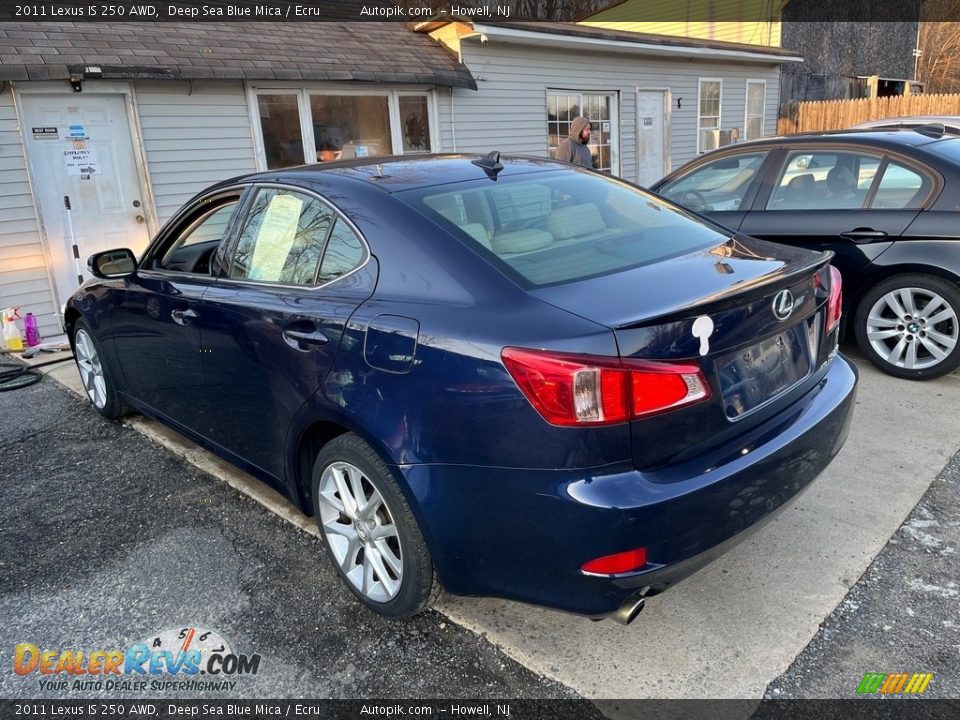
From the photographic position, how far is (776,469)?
2236 millimetres

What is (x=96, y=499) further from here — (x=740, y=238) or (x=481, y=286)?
(x=740, y=238)

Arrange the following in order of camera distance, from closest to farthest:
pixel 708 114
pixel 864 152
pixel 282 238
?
pixel 282 238
pixel 864 152
pixel 708 114

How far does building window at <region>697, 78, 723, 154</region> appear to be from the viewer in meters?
14.4

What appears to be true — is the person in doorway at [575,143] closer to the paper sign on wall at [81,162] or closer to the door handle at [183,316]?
the paper sign on wall at [81,162]

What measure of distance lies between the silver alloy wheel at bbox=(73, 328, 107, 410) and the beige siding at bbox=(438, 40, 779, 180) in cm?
664

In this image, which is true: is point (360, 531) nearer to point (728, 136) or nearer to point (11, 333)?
point (11, 333)

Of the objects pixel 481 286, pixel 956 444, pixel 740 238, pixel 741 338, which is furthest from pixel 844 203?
pixel 481 286

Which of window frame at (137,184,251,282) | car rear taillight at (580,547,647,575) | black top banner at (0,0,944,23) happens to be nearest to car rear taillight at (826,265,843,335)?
car rear taillight at (580,547,647,575)

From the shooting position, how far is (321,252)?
2.71 m

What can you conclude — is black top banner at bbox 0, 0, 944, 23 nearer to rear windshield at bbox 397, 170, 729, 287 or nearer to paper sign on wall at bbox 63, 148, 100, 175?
paper sign on wall at bbox 63, 148, 100, 175

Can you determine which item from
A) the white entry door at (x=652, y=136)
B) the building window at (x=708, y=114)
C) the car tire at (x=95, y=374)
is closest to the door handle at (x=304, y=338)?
the car tire at (x=95, y=374)

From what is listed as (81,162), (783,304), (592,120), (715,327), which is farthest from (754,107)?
(715,327)

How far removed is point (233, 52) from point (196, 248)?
198 inches

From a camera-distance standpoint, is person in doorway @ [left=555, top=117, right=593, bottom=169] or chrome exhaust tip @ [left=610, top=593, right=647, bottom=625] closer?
chrome exhaust tip @ [left=610, top=593, right=647, bottom=625]
